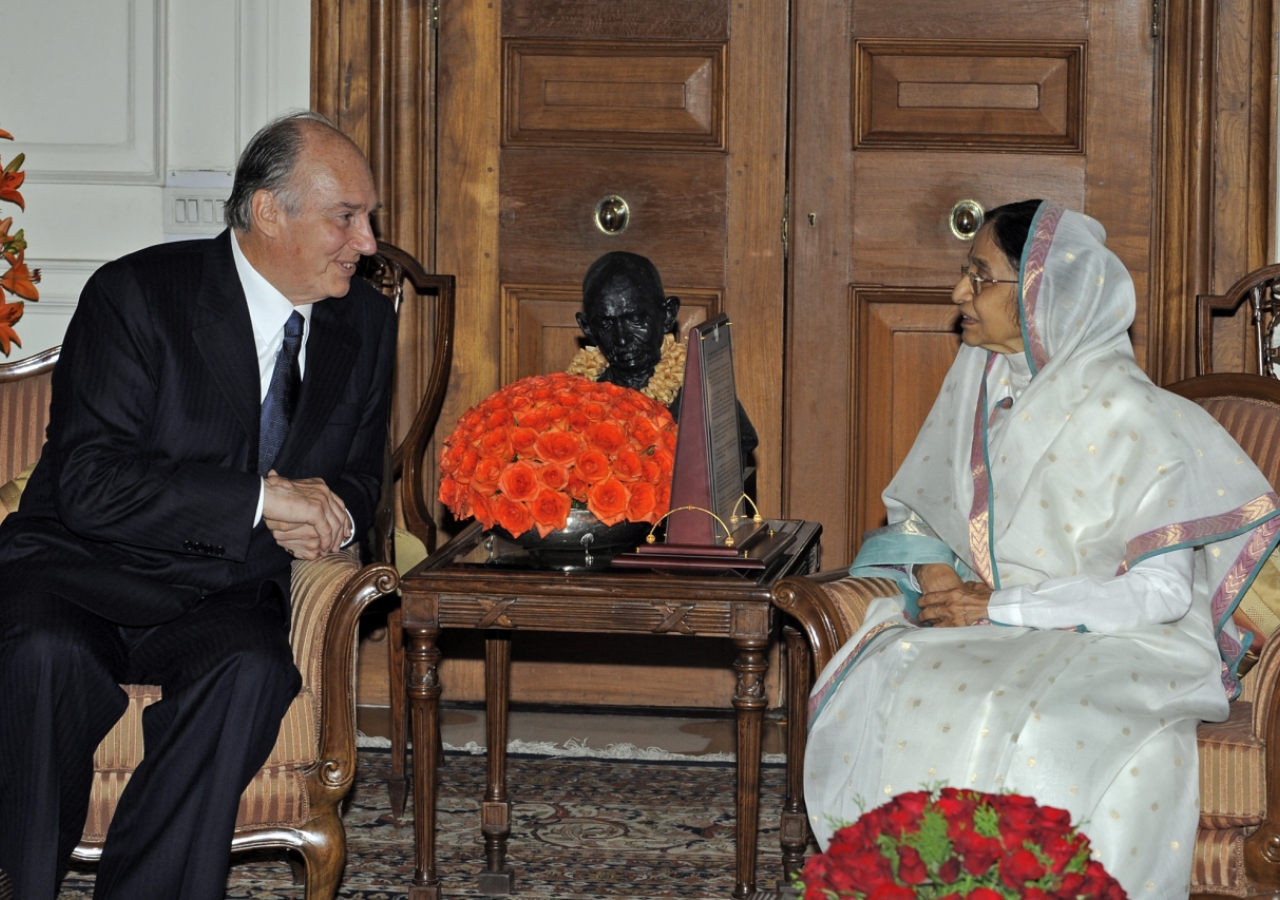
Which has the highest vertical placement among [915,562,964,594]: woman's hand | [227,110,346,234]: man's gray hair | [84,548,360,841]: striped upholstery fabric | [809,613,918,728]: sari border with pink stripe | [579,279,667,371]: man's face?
[227,110,346,234]: man's gray hair

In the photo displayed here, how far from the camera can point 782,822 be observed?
11.0ft

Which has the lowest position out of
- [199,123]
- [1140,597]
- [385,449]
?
[1140,597]

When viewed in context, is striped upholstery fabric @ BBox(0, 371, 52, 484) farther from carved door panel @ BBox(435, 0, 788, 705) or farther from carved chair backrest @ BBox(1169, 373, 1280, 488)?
carved chair backrest @ BBox(1169, 373, 1280, 488)

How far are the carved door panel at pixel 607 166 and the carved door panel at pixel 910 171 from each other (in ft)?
0.29

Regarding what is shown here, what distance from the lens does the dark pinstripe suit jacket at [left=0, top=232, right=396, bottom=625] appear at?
9.78 ft

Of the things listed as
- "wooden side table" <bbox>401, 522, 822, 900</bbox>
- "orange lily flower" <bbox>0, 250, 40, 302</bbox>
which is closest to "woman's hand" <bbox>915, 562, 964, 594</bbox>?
"wooden side table" <bbox>401, 522, 822, 900</bbox>

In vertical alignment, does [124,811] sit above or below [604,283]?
below

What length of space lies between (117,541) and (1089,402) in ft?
6.06

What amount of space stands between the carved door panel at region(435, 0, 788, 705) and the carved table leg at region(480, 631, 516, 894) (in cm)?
114

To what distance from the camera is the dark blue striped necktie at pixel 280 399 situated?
10.4 feet

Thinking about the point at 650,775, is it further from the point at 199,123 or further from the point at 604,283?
the point at 199,123

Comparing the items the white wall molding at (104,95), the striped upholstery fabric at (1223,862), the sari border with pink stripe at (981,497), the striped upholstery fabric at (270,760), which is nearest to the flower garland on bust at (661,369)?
the sari border with pink stripe at (981,497)

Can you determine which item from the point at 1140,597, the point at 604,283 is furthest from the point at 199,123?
the point at 1140,597

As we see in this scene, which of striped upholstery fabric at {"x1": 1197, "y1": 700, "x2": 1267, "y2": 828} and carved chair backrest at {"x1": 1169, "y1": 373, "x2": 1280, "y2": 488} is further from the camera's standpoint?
carved chair backrest at {"x1": 1169, "y1": 373, "x2": 1280, "y2": 488}
